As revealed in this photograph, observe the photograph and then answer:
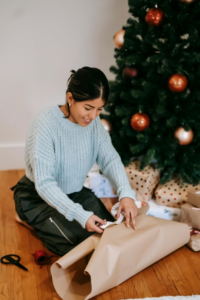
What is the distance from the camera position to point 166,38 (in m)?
1.52

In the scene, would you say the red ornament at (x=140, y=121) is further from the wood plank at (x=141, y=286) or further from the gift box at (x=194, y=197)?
the wood plank at (x=141, y=286)

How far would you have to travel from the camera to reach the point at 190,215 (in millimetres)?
1468

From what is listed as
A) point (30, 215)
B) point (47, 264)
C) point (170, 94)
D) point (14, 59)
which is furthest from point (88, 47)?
point (47, 264)

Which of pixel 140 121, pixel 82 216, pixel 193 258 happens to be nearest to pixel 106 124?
pixel 140 121

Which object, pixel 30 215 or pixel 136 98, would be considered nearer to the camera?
pixel 30 215

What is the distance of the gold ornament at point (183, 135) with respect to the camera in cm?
152

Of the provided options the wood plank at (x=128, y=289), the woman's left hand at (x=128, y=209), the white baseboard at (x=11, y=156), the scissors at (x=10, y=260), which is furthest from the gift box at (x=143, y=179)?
the white baseboard at (x=11, y=156)

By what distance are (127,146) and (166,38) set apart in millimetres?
619

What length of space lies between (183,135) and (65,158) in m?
0.61

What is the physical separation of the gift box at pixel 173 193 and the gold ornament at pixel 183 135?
10.6 inches

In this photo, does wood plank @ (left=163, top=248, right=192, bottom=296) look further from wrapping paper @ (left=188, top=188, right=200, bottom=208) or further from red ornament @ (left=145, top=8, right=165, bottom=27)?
red ornament @ (left=145, top=8, right=165, bottom=27)

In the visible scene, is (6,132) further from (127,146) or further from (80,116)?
(80,116)

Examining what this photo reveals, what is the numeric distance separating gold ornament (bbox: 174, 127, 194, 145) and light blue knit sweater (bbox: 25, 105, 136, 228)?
350mm

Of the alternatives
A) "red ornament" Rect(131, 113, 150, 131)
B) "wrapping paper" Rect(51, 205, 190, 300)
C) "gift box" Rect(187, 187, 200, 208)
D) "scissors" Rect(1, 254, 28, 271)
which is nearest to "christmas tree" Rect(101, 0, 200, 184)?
"red ornament" Rect(131, 113, 150, 131)
